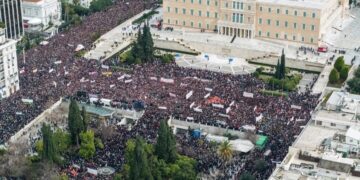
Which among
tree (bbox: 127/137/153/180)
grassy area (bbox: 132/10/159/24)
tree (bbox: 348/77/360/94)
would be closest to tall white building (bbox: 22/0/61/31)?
grassy area (bbox: 132/10/159/24)

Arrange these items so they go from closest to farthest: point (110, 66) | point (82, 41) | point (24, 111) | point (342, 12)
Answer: point (24, 111)
point (110, 66)
point (82, 41)
point (342, 12)

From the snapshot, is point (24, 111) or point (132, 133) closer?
point (132, 133)

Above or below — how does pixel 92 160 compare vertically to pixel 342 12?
below

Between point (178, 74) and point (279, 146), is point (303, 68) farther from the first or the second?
point (279, 146)

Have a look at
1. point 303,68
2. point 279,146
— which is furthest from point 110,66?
point 279,146

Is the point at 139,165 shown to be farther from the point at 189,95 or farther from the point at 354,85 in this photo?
the point at 354,85

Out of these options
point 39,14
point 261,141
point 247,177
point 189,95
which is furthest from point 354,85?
point 39,14
